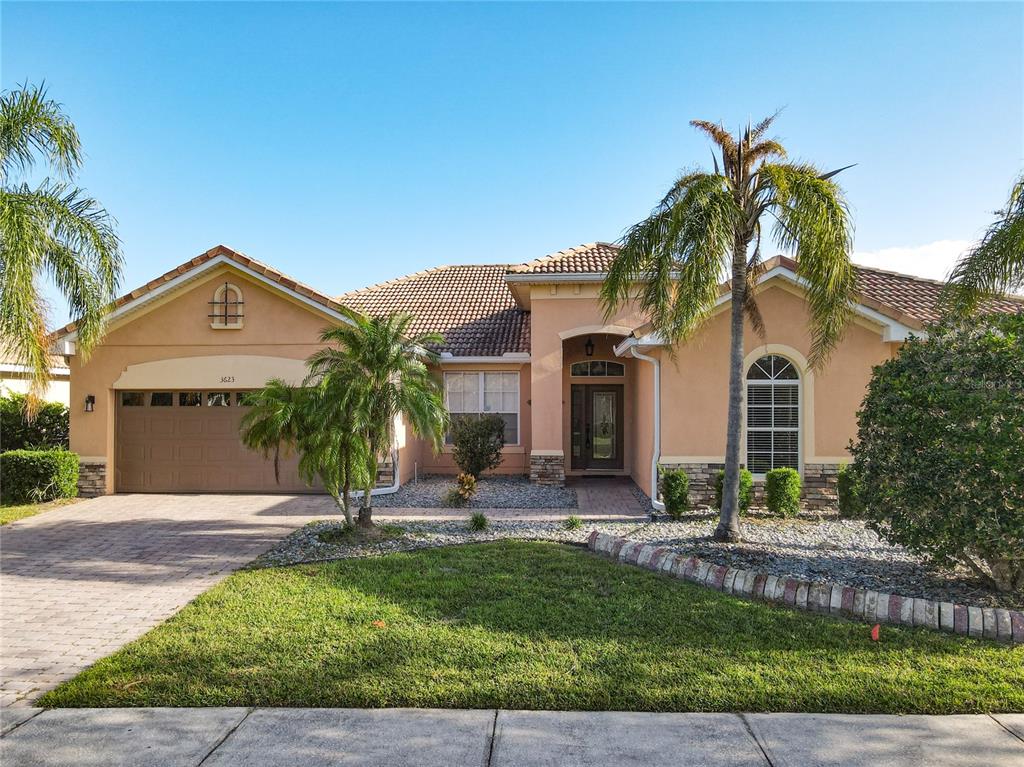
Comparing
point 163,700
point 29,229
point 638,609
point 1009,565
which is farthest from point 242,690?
point 29,229

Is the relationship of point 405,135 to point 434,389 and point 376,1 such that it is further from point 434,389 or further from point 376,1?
point 434,389

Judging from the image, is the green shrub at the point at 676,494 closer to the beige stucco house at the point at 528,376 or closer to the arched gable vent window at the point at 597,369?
the beige stucco house at the point at 528,376

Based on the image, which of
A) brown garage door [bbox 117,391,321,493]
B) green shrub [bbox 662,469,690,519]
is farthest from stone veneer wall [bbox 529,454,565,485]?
brown garage door [bbox 117,391,321,493]

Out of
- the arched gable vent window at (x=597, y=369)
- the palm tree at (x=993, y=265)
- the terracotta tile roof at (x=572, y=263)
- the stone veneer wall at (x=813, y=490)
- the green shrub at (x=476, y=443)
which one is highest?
the terracotta tile roof at (x=572, y=263)

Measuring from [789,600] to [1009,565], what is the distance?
215 centimetres

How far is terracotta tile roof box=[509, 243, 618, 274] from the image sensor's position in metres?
14.6

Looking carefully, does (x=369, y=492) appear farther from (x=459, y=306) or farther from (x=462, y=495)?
(x=459, y=306)

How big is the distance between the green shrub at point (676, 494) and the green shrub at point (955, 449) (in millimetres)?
4066

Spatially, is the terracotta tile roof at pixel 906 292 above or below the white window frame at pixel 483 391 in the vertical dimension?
above

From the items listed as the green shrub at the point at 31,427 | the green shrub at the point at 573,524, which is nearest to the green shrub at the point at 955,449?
the green shrub at the point at 573,524

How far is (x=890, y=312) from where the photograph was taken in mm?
11000

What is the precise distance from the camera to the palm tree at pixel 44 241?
9992 mm

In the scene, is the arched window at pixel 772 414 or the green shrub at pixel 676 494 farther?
the arched window at pixel 772 414

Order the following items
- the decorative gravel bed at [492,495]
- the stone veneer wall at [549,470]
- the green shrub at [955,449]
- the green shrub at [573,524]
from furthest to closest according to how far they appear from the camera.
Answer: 1. the stone veneer wall at [549,470]
2. the decorative gravel bed at [492,495]
3. the green shrub at [573,524]
4. the green shrub at [955,449]
